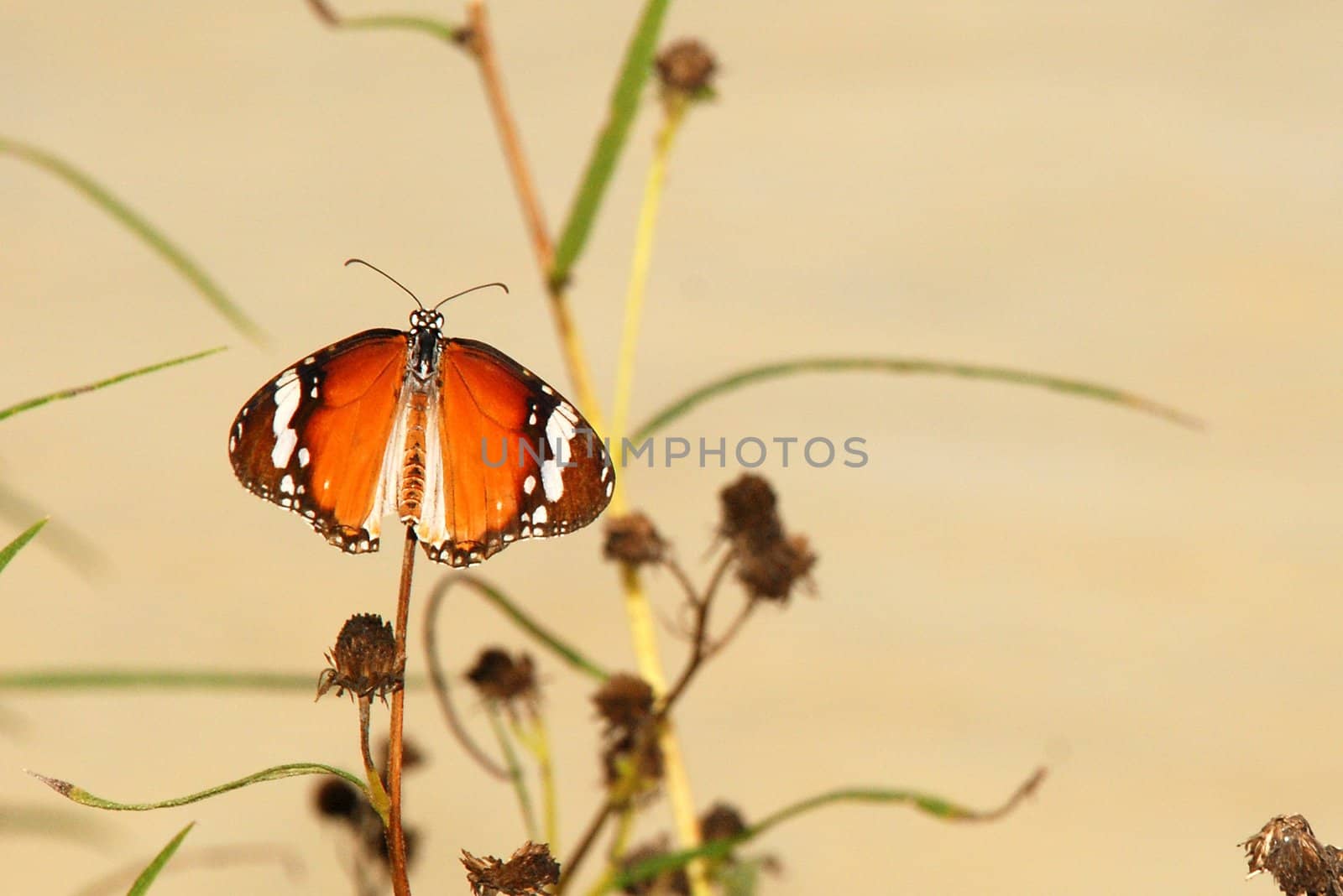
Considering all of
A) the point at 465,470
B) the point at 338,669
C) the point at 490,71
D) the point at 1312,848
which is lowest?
the point at 1312,848

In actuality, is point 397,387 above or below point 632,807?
above

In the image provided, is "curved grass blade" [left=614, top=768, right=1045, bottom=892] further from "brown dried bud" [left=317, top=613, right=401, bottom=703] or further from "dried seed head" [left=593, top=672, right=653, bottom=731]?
"brown dried bud" [left=317, top=613, right=401, bottom=703]

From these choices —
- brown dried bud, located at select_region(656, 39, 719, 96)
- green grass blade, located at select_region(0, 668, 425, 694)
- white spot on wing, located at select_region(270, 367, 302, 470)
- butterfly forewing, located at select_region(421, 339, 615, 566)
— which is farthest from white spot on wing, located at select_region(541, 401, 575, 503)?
brown dried bud, located at select_region(656, 39, 719, 96)

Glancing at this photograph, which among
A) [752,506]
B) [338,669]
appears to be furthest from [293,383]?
[752,506]

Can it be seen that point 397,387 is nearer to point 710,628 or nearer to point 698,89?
point 698,89

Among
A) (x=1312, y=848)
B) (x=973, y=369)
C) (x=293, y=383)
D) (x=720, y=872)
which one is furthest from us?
(x=720, y=872)

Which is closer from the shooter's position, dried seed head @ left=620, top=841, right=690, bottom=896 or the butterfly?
the butterfly

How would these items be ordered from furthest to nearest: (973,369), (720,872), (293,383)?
(720,872)
(973,369)
(293,383)
